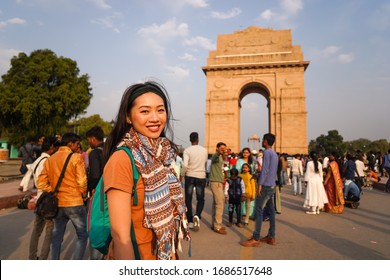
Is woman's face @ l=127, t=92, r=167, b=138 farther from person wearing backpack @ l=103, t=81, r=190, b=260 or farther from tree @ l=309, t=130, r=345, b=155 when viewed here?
tree @ l=309, t=130, r=345, b=155

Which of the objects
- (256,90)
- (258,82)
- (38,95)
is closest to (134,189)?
(38,95)

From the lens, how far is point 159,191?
4.61 feet

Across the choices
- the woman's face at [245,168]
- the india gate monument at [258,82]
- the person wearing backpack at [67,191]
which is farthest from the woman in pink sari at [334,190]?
the india gate monument at [258,82]

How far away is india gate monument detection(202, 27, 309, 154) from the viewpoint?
85.1 feet

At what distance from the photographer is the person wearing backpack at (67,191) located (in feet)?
10.5

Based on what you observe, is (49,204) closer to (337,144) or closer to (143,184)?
(143,184)

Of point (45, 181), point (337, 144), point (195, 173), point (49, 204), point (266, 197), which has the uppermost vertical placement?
point (337, 144)

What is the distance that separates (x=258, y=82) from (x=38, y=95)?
20.2 meters

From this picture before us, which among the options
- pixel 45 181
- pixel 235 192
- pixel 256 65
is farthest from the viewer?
pixel 256 65

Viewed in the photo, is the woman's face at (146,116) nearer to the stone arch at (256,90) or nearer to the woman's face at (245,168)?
the woman's face at (245,168)

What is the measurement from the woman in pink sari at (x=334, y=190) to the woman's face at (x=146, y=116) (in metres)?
7.61

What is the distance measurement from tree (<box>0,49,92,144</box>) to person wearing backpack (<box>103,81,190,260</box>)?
26004 mm

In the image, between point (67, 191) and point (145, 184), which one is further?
point (67, 191)

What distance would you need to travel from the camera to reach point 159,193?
1.40m
